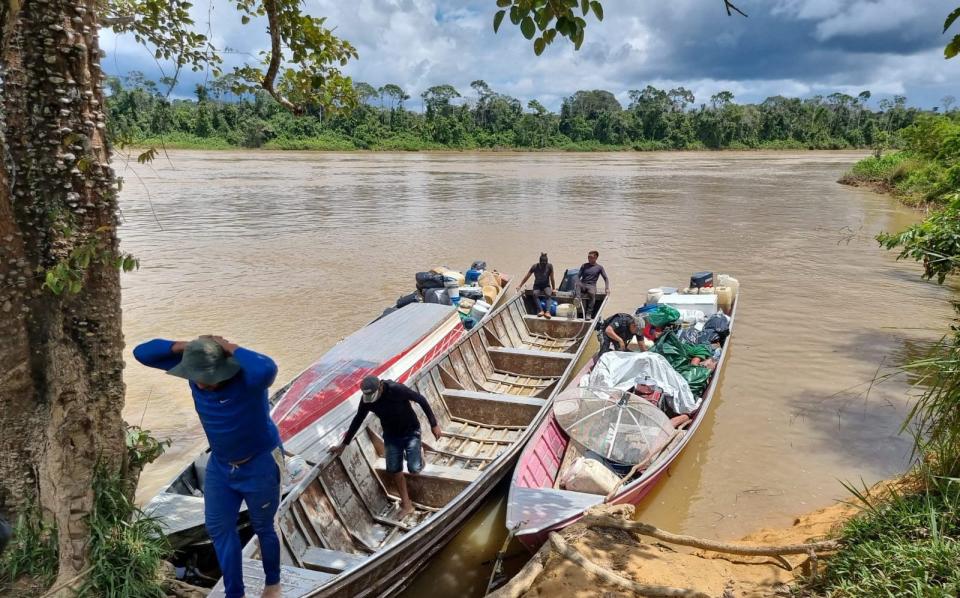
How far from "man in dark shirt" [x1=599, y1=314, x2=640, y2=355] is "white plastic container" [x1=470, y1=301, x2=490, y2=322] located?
2.70 metres

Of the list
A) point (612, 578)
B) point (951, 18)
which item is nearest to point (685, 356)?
point (612, 578)

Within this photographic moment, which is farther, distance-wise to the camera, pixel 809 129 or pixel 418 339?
pixel 809 129

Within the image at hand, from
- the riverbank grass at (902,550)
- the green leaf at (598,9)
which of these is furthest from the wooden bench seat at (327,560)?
the green leaf at (598,9)

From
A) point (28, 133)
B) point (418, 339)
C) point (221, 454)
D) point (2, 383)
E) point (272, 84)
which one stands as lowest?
point (418, 339)

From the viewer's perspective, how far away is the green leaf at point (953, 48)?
2.54m

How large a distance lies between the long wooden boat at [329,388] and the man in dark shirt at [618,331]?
2285mm

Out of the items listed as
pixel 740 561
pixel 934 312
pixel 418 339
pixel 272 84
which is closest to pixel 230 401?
pixel 272 84

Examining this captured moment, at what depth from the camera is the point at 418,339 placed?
323 inches

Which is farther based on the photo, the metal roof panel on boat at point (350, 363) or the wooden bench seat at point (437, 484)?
the metal roof panel on boat at point (350, 363)

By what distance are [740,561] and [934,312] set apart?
11.1 meters

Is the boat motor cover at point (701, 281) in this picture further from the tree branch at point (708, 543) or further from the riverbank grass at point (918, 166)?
the tree branch at point (708, 543)

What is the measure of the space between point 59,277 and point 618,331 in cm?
664

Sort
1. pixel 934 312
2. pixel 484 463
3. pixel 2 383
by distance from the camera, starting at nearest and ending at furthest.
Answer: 1. pixel 2 383
2. pixel 484 463
3. pixel 934 312

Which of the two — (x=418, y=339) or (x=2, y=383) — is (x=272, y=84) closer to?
(x=2, y=383)
